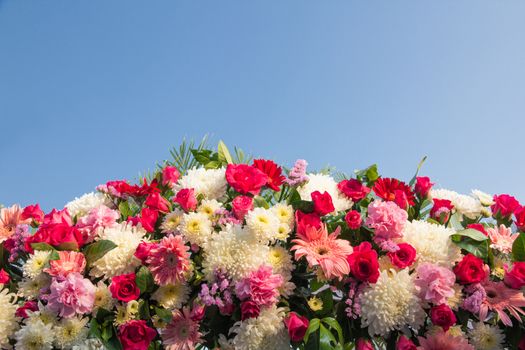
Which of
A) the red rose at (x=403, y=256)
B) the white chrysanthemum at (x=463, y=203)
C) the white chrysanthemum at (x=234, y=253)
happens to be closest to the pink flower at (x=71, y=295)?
the white chrysanthemum at (x=234, y=253)

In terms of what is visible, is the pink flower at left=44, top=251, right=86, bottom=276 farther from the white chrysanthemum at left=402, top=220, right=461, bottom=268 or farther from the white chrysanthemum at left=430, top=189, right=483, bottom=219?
the white chrysanthemum at left=430, top=189, right=483, bottom=219

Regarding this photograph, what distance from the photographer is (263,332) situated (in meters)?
2.12

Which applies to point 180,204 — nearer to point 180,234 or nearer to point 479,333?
point 180,234

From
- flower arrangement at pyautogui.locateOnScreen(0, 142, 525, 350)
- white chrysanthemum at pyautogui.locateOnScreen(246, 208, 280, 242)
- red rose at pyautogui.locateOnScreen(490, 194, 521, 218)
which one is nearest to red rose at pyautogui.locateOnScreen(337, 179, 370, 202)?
flower arrangement at pyautogui.locateOnScreen(0, 142, 525, 350)

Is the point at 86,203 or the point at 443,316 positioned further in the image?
the point at 86,203

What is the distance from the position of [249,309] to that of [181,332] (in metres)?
0.34

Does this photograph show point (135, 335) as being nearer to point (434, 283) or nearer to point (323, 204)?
point (323, 204)

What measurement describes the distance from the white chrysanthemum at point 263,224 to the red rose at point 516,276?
1.00 metres

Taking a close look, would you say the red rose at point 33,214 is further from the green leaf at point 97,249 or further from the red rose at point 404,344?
the red rose at point 404,344

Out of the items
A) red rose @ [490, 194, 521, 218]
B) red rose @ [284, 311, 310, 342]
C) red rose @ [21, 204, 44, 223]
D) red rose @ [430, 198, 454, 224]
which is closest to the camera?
red rose @ [284, 311, 310, 342]

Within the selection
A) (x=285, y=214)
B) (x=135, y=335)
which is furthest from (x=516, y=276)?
(x=135, y=335)

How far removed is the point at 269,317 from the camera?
213cm

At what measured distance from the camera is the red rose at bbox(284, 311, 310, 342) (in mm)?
2090

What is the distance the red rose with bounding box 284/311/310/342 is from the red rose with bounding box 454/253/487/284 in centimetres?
Answer: 67
